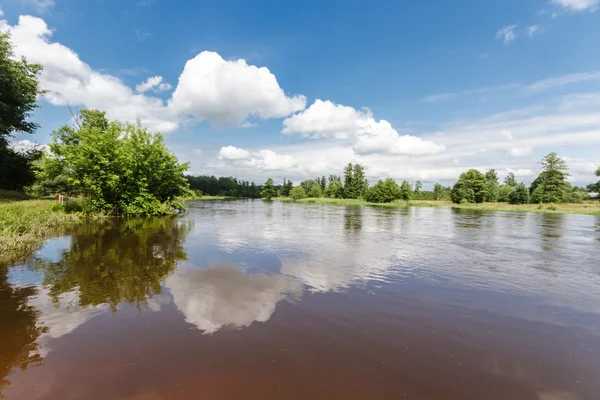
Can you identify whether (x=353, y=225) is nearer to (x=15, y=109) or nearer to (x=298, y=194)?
(x=15, y=109)

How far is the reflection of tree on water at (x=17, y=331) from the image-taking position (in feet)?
15.7

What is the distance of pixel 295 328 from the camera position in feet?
20.4

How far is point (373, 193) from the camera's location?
302 feet

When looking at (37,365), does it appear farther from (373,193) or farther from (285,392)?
(373,193)

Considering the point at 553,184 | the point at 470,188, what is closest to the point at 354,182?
the point at 470,188

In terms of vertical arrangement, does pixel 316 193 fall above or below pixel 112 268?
above

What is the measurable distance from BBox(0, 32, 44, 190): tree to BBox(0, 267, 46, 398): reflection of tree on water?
28.4m

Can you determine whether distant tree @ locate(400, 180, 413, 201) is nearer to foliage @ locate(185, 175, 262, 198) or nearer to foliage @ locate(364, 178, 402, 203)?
foliage @ locate(364, 178, 402, 203)

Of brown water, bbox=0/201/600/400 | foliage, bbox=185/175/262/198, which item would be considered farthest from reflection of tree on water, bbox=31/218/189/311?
foliage, bbox=185/175/262/198

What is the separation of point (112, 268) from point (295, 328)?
26.6 ft

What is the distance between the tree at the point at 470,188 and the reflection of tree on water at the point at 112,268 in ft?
260

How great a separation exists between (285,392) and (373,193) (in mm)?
91305

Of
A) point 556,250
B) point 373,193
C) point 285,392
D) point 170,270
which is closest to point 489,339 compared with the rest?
point 285,392

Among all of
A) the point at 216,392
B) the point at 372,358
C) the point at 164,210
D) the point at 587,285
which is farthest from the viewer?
the point at 164,210
